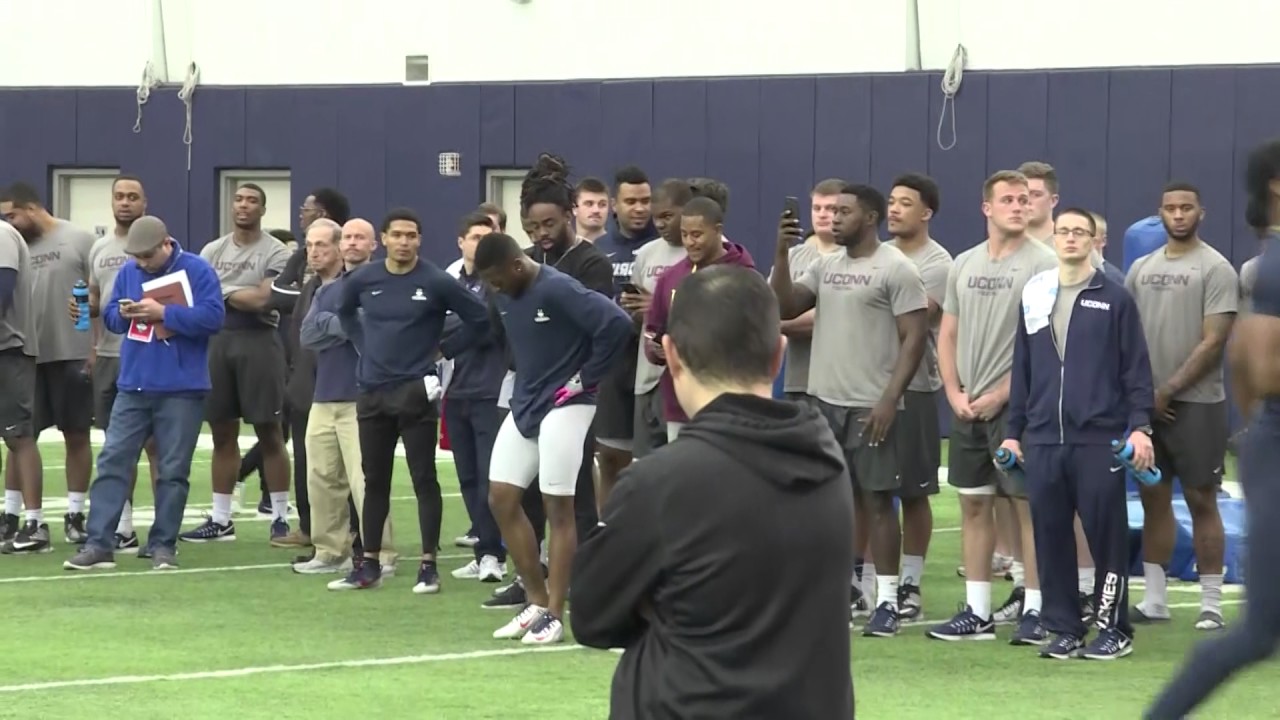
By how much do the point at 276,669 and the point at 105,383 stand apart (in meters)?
5.07

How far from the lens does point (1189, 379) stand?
35.9ft

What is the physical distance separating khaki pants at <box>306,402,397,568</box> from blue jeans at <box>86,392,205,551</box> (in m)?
0.71

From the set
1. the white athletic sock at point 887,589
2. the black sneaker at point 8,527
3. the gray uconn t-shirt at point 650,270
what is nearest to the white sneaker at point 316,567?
the black sneaker at point 8,527

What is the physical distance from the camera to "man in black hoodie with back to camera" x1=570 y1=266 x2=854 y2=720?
4.47 metres

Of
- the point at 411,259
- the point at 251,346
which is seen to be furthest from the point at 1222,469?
the point at 251,346

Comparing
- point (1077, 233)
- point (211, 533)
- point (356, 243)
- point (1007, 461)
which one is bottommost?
point (211, 533)

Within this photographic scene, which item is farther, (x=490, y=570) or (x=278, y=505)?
(x=278, y=505)

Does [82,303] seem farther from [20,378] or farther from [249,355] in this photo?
[249,355]

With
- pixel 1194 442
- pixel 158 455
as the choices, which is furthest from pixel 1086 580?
pixel 158 455

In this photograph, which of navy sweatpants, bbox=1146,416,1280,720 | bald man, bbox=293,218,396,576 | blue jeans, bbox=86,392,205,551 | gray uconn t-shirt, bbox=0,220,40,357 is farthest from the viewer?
gray uconn t-shirt, bbox=0,220,40,357

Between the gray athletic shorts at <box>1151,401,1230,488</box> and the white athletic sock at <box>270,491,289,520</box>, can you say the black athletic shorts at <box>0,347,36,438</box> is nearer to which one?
the white athletic sock at <box>270,491,289,520</box>

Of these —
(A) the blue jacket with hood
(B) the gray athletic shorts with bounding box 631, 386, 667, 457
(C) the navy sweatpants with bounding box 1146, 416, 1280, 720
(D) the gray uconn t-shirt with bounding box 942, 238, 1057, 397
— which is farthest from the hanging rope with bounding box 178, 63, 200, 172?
(C) the navy sweatpants with bounding box 1146, 416, 1280, 720

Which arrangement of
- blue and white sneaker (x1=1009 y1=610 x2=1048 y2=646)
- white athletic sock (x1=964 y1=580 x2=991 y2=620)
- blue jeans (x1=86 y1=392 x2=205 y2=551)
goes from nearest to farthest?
blue and white sneaker (x1=1009 y1=610 x2=1048 y2=646)
white athletic sock (x1=964 y1=580 x2=991 y2=620)
blue jeans (x1=86 y1=392 x2=205 y2=551)

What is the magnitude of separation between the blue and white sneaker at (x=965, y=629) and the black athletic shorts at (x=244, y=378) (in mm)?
5183
